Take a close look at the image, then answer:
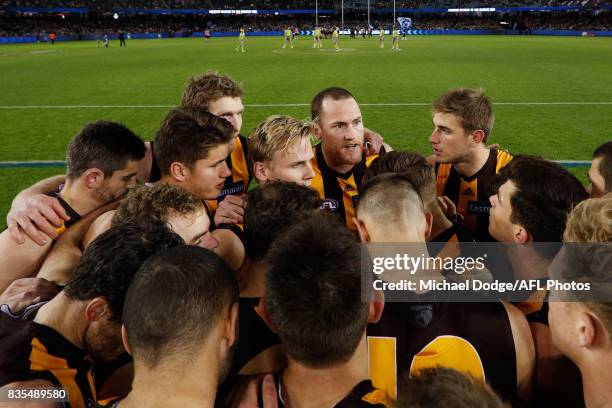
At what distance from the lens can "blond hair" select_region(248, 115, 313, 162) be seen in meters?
3.95

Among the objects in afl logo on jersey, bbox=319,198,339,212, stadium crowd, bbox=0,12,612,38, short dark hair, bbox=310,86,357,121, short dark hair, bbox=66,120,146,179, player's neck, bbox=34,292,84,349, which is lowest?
afl logo on jersey, bbox=319,198,339,212

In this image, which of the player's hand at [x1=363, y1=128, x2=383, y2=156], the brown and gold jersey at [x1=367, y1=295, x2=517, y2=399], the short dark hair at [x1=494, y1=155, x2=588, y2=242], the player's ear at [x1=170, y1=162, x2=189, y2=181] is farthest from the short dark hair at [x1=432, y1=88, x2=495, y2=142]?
the brown and gold jersey at [x1=367, y1=295, x2=517, y2=399]

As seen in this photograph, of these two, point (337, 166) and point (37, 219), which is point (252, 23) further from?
point (37, 219)

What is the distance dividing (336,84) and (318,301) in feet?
57.2

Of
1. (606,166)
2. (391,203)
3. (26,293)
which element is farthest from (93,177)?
(606,166)

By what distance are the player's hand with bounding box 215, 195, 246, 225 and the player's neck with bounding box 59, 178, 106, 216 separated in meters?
0.99

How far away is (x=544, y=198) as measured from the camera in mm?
2764

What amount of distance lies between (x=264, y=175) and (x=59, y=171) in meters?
5.64

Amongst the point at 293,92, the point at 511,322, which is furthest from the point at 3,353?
the point at 293,92

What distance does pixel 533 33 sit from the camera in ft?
196

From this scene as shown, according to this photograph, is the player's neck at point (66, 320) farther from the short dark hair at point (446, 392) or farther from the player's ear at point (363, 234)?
the short dark hair at point (446, 392)

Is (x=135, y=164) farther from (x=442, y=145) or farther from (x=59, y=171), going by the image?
(x=59, y=171)

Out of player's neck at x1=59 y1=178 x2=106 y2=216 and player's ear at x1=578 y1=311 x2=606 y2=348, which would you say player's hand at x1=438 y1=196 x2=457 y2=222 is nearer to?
player's ear at x1=578 y1=311 x2=606 y2=348

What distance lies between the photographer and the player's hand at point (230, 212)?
3574 millimetres
